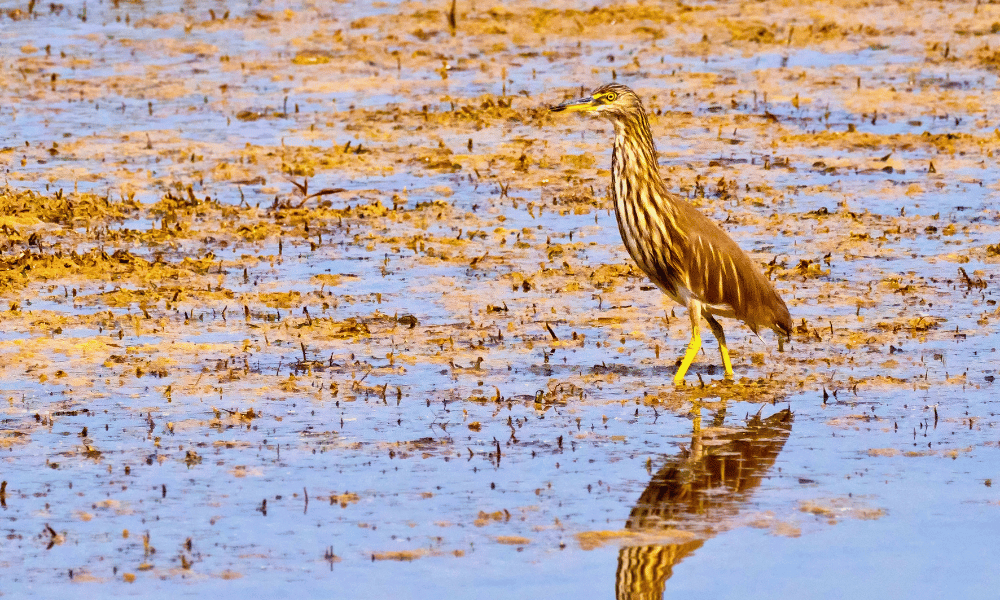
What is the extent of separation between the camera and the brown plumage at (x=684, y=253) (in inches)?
400

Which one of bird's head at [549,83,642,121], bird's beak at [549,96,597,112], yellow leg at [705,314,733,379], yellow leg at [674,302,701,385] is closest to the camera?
yellow leg at [674,302,701,385]

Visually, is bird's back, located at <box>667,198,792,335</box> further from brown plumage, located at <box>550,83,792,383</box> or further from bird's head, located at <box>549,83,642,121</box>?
bird's head, located at <box>549,83,642,121</box>

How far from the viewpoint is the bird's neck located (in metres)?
10.3

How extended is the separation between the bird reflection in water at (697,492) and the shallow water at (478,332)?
0.02 meters

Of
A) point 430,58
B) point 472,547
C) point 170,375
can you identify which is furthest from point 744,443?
point 430,58

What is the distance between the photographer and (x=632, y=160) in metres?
10.4

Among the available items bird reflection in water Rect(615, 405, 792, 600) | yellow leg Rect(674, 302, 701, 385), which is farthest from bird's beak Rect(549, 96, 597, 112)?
bird reflection in water Rect(615, 405, 792, 600)

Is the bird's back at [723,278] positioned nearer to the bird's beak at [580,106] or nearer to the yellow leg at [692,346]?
the yellow leg at [692,346]

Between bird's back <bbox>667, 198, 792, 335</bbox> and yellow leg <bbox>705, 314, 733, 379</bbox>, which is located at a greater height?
bird's back <bbox>667, 198, 792, 335</bbox>

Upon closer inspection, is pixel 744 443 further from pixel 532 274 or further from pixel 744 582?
pixel 532 274

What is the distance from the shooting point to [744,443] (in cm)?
892

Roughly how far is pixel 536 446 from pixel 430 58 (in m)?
13.6

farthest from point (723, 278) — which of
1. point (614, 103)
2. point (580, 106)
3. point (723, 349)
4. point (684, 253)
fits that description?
point (580, 106)

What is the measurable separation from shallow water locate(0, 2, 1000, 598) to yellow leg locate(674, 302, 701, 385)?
0.72ft
